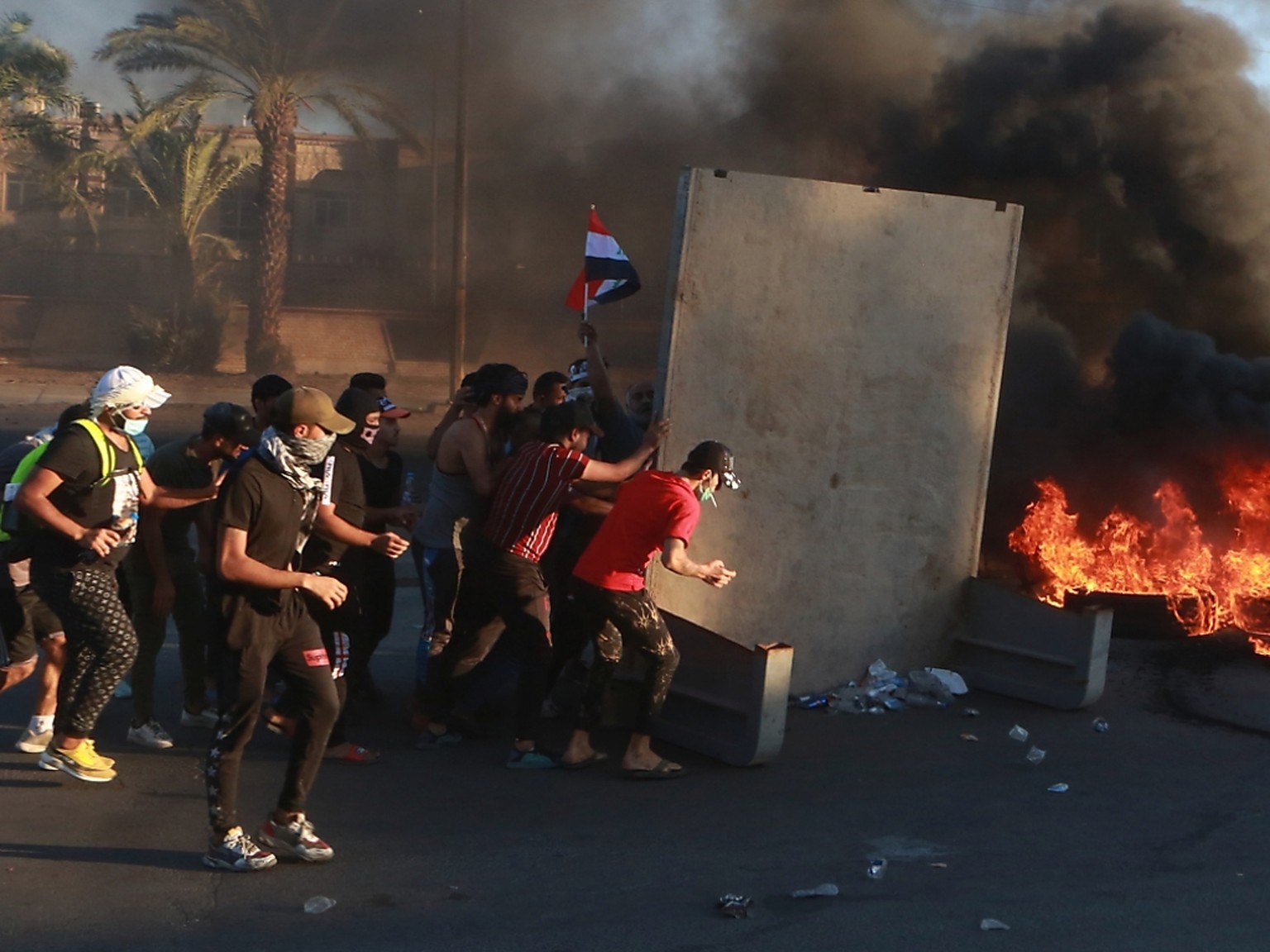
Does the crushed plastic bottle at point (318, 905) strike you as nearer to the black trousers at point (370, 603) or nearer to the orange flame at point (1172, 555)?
the black trousers at point (370, 603)

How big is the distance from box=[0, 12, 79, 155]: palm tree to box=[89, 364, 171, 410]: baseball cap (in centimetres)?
2728

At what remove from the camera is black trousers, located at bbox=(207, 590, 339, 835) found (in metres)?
4.52

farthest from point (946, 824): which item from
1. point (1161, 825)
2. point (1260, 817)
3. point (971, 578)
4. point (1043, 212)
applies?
point (1043, 212)

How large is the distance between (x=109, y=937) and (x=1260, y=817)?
165 inches

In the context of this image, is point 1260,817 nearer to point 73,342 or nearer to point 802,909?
point 802,909

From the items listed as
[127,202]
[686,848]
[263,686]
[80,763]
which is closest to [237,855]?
[263,686]

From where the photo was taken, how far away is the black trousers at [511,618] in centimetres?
598

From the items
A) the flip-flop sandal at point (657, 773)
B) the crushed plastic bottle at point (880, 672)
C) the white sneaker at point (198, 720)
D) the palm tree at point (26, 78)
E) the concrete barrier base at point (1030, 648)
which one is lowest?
the white sneaker at point (198, 720)

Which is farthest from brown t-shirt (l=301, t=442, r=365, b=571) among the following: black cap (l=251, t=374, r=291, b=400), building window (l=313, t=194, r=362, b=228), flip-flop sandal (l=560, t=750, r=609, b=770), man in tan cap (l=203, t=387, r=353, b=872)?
building window (l=313, t=194, r=362, b=228)

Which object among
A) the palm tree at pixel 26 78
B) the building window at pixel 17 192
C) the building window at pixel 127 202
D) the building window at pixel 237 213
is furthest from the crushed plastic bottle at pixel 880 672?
the building window at pixel 17 192

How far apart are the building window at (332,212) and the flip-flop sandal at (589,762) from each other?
98.4 ft

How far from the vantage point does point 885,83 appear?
16.2 m

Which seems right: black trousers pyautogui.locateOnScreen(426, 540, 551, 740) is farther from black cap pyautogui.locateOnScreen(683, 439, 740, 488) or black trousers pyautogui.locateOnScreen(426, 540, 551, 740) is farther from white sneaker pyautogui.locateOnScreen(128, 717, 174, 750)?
white sneaker pyautogui.locateOnScreen(128, 717, 174, 750)

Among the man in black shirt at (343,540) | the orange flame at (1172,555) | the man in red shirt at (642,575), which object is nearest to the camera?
the man in black shirt at (343,540)
